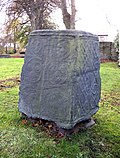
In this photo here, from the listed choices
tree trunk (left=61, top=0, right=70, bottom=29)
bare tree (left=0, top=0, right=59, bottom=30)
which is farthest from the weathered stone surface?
bare tree (left=0, top=0, right=59, bottom=30)

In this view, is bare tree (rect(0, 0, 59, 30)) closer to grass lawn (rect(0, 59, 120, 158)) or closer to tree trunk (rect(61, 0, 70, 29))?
tree trunk (rect(61, 0, 70, 29))

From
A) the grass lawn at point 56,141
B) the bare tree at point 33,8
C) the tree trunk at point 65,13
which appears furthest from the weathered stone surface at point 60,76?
the bare tree at point 33,8

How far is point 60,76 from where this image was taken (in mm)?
2205

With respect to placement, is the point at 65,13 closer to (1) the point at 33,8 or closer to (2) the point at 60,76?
(1) the point at 33,8

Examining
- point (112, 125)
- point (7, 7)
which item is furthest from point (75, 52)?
point (7, 7)

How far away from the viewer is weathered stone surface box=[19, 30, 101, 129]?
215 cm

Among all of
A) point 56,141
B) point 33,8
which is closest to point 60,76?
point 56,141

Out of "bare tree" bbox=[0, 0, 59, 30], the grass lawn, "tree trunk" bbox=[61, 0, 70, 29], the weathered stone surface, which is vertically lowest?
the grass lawn

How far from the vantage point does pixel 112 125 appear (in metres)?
2.69

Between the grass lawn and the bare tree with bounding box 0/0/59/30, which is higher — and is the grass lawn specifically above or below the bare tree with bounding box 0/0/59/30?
below

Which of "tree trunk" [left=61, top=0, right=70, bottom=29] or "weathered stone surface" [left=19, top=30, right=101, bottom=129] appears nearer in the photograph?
"weathered stone surface" [left=19, top=30, right=101, bottom=129]

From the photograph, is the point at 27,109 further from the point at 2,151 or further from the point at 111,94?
the point at 111,94

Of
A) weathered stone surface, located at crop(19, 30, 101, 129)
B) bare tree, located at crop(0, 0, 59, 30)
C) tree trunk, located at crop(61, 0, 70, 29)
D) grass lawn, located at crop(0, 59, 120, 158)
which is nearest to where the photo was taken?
grass lawn, located at crop(0, 59, 120, 158)

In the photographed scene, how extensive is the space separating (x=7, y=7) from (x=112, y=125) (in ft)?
27.3
